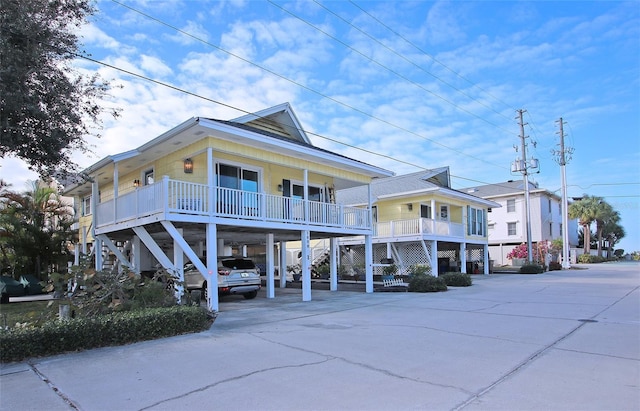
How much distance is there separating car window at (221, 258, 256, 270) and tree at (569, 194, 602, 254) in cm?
4984

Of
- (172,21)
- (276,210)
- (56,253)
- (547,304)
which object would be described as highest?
(172,21)

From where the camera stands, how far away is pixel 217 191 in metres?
13.4

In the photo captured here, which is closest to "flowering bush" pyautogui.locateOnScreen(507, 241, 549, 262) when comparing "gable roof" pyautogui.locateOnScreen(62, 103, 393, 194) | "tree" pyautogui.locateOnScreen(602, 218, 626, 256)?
"gable roof" pyautogui.locateOnScreen(62, 103, 393, 194)

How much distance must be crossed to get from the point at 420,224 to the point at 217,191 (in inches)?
519

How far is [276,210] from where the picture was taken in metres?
14.7

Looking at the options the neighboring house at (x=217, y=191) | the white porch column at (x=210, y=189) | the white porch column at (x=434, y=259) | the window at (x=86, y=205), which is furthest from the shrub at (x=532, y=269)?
the window at (x=86, y=205)

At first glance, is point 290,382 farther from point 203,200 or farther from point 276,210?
point 276,210

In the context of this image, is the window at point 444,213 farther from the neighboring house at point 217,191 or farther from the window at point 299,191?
the window at point 299,191

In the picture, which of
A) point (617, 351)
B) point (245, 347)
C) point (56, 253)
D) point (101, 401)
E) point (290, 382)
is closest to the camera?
point (101, 401)

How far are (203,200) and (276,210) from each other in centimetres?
285

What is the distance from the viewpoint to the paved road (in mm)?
4625

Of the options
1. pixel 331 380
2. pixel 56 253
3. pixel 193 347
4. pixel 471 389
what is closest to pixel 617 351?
pixel 471 389

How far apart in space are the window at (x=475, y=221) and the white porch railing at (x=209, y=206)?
15.3m

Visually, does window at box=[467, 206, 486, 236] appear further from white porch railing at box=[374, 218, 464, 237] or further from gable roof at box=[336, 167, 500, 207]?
white porch railing at box=[374, 218, 464, 237]
